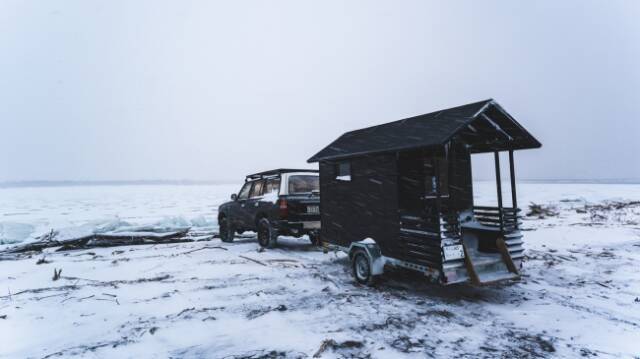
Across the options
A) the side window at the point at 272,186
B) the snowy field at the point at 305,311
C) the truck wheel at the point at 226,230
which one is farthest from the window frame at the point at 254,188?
the snowy field at the point at 305,311

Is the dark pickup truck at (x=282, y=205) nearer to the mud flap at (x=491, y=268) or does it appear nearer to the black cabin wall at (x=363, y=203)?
the black cabin wall at (x=363, y=203)

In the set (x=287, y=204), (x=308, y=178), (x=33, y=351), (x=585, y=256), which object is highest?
(x=308, y=178)

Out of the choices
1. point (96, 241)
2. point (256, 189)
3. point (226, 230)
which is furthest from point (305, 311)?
point (96, 241)

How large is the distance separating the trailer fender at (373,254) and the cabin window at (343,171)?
1.48 metres

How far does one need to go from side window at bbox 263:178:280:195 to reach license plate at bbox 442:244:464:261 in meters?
5.62

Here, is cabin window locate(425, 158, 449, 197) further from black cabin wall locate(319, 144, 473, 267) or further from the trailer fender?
the trailer fender

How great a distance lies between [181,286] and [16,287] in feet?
11.2

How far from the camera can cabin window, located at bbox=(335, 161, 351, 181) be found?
297 inches

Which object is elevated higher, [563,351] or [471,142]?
[471,142]

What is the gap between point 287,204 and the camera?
9.69 m

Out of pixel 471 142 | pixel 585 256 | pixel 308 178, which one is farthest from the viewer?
pixel 308 178

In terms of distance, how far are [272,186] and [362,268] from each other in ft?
14.9

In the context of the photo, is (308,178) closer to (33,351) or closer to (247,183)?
(247,183)

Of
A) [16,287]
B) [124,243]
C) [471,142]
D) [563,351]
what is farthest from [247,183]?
[563,351]
